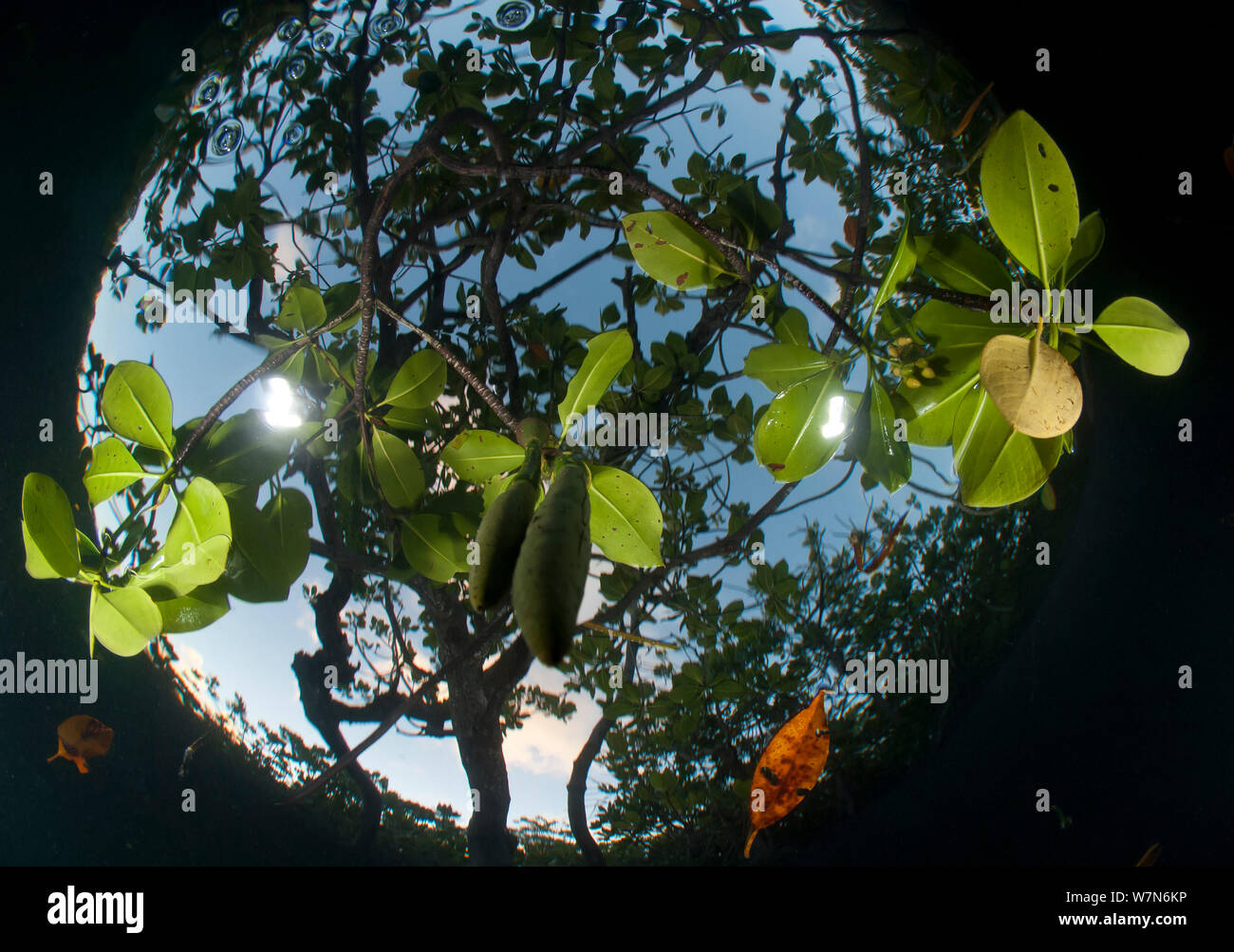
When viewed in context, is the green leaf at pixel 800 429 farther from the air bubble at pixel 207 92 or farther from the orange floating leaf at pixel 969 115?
the air bubble at pixel 207 92

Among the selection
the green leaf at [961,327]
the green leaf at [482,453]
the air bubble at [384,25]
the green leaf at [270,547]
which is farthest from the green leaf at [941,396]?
the air bubble at [384,25]

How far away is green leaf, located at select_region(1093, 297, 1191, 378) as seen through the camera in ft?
0.94

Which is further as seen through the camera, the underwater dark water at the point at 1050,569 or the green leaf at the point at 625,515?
the underwater dark water at the point at 1050,569

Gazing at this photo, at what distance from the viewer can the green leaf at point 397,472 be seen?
0.39 meters

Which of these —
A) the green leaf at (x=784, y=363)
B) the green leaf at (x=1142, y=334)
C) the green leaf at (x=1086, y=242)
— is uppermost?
the green leaf at (x=1086, y=242)

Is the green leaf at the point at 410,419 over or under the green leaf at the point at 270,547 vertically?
over

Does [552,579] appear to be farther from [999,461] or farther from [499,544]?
[999,461]

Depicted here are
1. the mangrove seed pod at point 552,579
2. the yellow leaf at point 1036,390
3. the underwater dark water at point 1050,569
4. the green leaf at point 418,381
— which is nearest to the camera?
the mangrove seed pod at point 552,579

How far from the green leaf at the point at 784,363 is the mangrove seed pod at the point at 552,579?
8.2 inches

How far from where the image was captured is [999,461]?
0.31 m

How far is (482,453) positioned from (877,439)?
230mm

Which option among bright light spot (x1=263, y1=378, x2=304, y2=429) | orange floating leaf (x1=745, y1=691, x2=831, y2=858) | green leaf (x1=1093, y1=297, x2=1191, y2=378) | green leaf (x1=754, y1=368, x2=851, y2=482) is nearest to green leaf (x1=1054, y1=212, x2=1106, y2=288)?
green leaf (x1=1093, y1=297, x2=1191, y2=378)

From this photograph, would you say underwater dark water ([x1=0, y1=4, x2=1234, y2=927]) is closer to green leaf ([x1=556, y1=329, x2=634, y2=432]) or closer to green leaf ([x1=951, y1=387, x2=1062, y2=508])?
green leaf ([x1=951, y1=387, x2=1062, y2=508])
